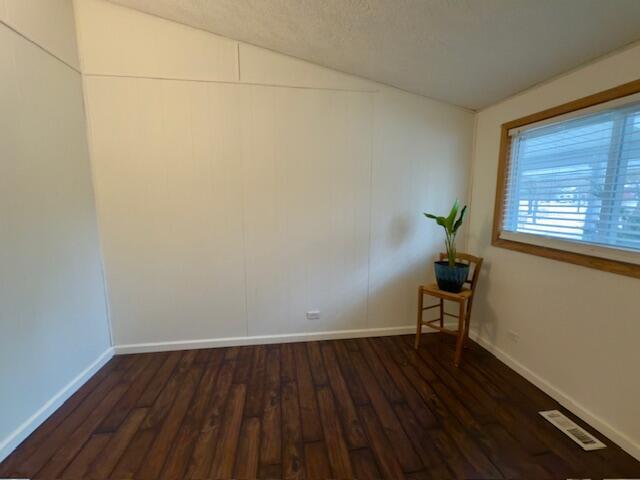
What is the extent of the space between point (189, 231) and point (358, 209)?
1.51 meters

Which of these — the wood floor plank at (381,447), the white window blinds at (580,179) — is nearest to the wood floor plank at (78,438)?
the wood floor plank at (381,447)

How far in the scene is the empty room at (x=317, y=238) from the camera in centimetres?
146

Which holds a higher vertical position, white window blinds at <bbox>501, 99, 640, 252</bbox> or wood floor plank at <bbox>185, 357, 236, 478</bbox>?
white window blinds at <bbox>501, 99, 640, 252</bbox>

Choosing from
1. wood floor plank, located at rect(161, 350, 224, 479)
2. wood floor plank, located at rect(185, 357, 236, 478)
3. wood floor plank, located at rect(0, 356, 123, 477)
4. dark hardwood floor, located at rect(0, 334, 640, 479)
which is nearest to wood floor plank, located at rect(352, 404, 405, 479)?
dark hardwood floor, located at rect(0, 334, 640, 479)

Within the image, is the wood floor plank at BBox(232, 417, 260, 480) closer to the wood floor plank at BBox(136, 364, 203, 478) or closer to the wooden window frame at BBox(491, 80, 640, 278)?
the wood floor plank at BBox(136, 364, 203, 478)

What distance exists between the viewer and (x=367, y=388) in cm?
194

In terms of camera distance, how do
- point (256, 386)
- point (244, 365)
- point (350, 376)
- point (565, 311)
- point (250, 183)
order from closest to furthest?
point (565, 311), point (256, 386), point (350, 376), point (244, 365), point (250, 183)

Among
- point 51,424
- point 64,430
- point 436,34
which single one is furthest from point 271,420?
point 436,34

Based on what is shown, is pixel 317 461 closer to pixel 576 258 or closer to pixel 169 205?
pixel 576 258

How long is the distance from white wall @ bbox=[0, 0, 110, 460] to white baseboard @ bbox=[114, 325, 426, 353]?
1.06 ft

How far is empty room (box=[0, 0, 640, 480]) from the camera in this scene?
4.78ft

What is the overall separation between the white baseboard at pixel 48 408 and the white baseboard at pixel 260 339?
0.24 m

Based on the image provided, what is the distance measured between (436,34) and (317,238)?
168 centimetres

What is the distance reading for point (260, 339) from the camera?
2.52m
